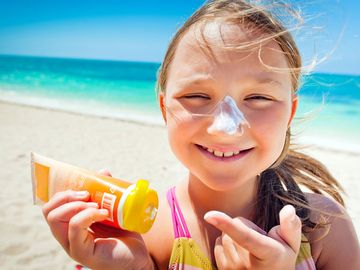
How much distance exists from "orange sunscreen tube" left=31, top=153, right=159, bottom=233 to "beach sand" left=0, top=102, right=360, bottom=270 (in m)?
1.69

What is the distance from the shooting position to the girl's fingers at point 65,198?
3.96ft

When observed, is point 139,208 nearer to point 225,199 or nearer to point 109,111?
point 225,199

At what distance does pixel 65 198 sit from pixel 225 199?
722 mm

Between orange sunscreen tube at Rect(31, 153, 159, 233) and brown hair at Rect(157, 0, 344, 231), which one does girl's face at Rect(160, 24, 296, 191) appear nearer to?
brown hair at Rect(157, 0, 344, 231)

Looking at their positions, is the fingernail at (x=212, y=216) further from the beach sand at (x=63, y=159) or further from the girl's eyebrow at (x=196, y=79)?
the beach sand at (x=63, y=159)

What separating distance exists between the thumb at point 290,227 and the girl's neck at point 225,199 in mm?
506

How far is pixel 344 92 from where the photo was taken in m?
28.0

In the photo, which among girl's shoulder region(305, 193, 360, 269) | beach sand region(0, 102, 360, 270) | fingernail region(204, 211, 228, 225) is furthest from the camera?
beach sand region(0, 102, 360, 270)

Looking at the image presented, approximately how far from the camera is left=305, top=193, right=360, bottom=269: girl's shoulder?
1529 mm

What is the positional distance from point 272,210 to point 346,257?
36 centimetres

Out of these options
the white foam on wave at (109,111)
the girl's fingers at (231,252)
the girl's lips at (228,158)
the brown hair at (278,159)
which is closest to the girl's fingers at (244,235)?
the girl's fingers at (231,252)

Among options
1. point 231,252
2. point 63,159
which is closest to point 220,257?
point 231,252

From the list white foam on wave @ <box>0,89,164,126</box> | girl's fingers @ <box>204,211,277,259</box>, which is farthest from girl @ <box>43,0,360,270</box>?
white foam on wave @ <box>0,89,164,126</box>

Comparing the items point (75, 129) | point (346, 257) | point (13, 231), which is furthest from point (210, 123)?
point (75, 129)
